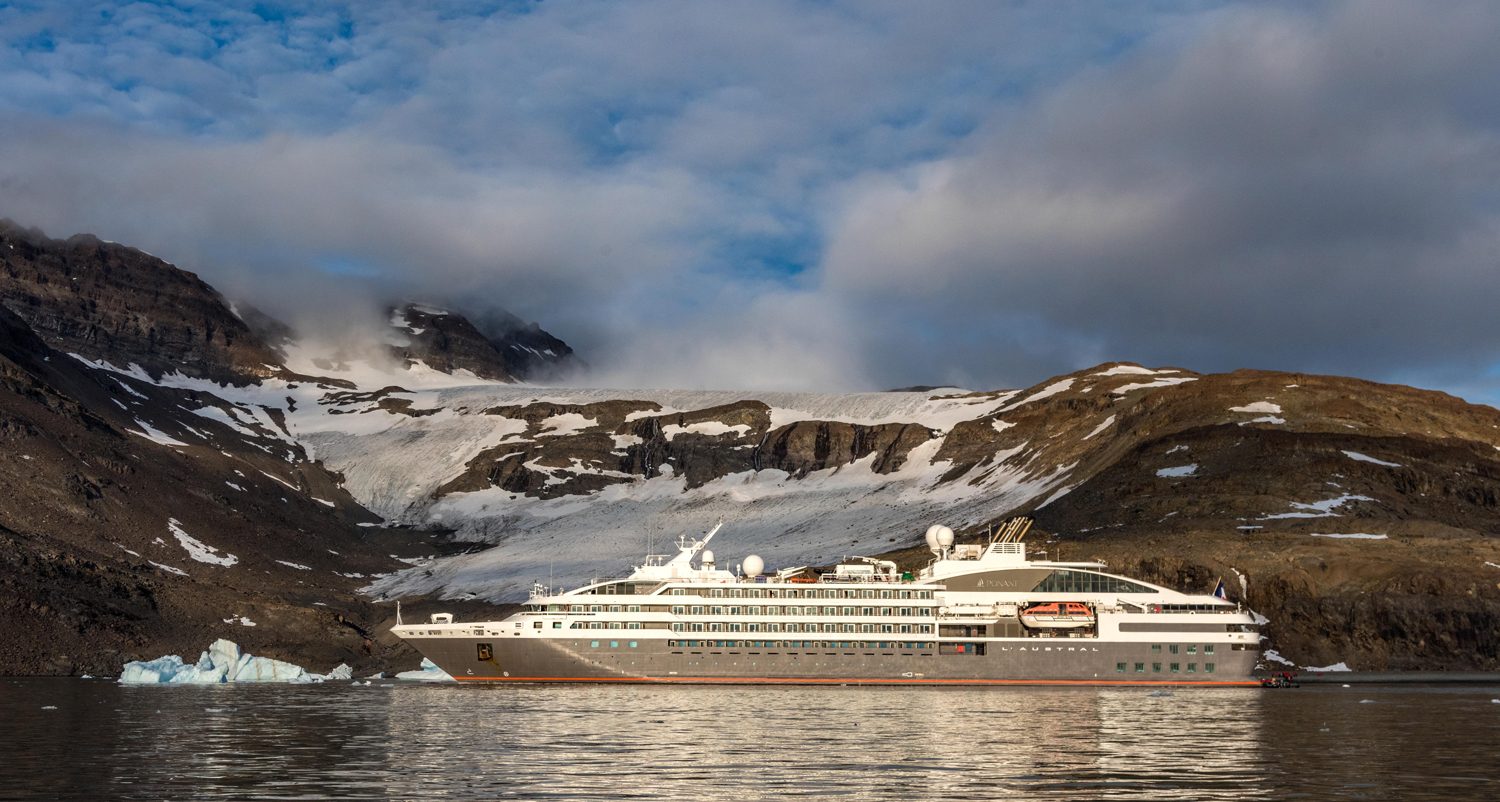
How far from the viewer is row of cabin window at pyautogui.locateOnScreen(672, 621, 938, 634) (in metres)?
104

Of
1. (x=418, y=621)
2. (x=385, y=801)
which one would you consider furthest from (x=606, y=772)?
(x=418, y=621)

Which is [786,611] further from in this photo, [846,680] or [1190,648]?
[1190,648]

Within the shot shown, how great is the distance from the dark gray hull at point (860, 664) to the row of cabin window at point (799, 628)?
1.29 m

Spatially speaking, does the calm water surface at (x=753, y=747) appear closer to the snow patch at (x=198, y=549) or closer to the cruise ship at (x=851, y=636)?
the cruise ship at (x=851, y=636)

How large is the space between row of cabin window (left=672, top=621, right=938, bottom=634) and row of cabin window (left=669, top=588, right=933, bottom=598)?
6.73 ft

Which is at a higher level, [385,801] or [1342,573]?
[1342,573]

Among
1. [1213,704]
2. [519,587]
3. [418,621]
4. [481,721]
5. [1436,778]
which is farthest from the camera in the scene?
[519,587]

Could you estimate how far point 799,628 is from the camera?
10488 centimetres

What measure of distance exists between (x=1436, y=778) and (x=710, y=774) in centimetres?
2284

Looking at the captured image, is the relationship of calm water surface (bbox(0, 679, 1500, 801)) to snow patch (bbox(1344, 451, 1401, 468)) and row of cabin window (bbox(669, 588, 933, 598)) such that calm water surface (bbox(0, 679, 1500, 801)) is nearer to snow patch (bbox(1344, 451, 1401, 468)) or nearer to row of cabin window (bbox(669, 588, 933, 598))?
row of cabin window (bbox(669, 588, 933, 598))

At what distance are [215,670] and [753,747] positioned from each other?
Result: 254 ft

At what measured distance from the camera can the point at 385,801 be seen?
141 feet

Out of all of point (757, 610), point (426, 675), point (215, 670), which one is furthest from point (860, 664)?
point (215, 670)

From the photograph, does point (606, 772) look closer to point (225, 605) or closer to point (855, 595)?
point (855, 595)
